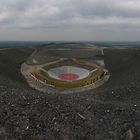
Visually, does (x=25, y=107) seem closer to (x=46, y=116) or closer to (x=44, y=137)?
(x=46, y=116)

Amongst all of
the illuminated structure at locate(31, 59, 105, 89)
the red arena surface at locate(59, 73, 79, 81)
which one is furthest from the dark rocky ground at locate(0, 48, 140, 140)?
the red arena surface at locate(59, 73, 79, 81)

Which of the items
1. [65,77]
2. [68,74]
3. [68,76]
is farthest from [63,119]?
[68,74]

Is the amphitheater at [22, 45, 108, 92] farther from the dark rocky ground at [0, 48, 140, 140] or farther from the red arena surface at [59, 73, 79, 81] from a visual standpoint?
the dark rocky ground at [0, 48, 140, 140]

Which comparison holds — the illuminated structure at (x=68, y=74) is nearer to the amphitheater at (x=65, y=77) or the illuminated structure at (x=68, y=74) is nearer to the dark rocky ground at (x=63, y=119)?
the amphitheater at (x=65, y=77)

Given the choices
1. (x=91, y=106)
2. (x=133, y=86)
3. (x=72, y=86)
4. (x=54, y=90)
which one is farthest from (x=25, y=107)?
(x=72, y=86)

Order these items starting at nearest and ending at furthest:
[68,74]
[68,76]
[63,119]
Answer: [63,119], [68,76], [68,74]

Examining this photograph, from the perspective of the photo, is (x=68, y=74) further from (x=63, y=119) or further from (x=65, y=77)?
(x=63, y=119)

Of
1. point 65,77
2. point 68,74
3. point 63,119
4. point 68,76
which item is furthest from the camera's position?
point 68,74

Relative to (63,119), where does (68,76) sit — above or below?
below

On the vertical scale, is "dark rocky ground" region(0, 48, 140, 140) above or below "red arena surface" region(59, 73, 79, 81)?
above

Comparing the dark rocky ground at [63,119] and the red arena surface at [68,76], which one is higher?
the dark rocky ground at [63,119]

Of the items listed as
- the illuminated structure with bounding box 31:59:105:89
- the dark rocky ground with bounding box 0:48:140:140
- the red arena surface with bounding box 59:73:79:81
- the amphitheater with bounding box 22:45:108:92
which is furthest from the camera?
the red arena surface with bounding box 59:73:79:81

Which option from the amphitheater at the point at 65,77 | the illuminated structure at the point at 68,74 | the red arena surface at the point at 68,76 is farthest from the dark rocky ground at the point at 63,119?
the red arena surface at the point at 68,76
